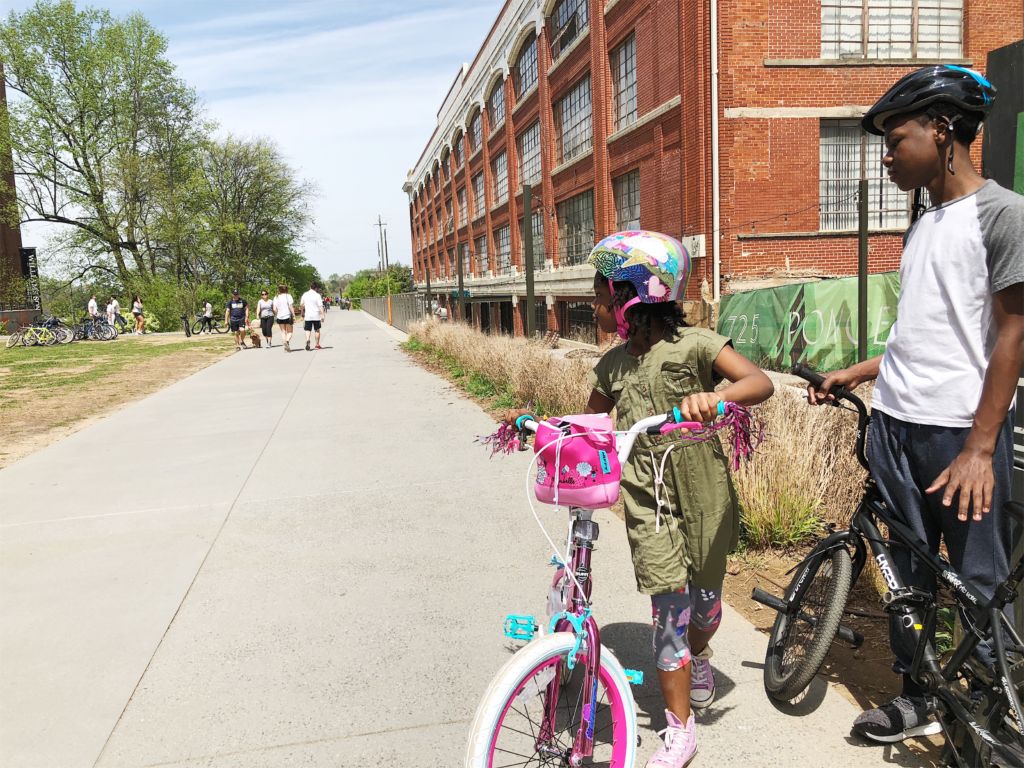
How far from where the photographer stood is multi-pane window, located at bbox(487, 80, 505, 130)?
31.9 meters

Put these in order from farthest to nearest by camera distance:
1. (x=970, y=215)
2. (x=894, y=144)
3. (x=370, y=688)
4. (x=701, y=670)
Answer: (x=370, y=688) → (x=701, y=670) → (x=894, y=144) → (x=970, y=215)

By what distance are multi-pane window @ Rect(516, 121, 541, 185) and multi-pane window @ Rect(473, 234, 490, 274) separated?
8.04 meters

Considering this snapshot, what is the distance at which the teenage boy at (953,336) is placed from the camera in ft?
7.29

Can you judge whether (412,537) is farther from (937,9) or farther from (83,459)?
(937,9)

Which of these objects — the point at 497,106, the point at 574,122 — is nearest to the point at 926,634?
the point at 574,122

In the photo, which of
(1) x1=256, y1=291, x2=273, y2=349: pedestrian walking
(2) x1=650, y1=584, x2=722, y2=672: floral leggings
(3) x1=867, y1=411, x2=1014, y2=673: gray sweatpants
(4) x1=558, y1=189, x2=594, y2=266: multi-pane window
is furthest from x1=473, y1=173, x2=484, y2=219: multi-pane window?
(2) x1=650, y1=584, x2=722, y2=672: floral leggings

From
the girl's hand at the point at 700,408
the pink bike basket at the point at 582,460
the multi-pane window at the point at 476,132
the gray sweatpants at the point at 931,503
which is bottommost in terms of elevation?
the gray sweatpants at the point at 931,503

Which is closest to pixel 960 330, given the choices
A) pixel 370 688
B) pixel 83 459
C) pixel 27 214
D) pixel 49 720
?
pixel 370 688

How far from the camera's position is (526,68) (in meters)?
27.9

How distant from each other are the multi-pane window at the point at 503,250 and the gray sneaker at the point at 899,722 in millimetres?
30548

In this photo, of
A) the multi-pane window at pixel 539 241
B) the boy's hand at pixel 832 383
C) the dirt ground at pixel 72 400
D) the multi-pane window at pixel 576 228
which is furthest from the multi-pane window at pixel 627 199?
the boy's hand at pixel 832 383

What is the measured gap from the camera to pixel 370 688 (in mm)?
3301

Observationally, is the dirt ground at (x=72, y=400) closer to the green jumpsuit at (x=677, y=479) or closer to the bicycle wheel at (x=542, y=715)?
the bicycle wheel at (x=542, y=715)

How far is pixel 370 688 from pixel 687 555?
1568 mm
